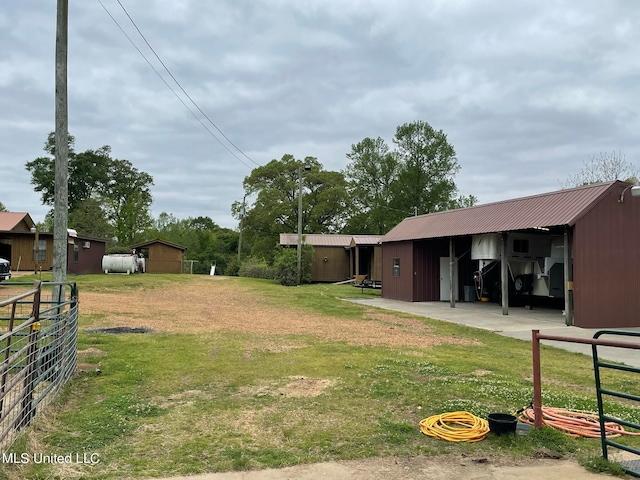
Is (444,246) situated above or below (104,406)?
above

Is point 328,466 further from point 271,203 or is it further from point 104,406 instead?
point 271,203

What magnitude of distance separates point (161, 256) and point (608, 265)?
102 feet

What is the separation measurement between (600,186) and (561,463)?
40.7ft

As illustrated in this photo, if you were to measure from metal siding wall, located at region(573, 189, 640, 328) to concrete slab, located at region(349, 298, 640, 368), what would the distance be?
0.58 meters

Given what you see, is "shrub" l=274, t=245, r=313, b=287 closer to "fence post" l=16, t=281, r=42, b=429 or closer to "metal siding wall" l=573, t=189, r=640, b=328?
"metal siding wall" l=573, t=189, r=640, b=328

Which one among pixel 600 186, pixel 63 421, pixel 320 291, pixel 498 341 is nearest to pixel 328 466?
pixel 63 421

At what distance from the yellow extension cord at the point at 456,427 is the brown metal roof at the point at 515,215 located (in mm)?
10398

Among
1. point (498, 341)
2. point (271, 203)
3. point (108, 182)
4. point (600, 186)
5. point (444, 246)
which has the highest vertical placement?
point (108, 182)

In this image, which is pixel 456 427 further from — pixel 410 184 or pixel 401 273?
pixel 410 184

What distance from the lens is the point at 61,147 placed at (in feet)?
23.4

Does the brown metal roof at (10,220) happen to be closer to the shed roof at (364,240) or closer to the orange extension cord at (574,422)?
the shed roof at (364,240)

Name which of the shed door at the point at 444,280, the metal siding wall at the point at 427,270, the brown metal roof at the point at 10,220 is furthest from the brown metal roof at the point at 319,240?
the brown metal roof at the point at 10,220

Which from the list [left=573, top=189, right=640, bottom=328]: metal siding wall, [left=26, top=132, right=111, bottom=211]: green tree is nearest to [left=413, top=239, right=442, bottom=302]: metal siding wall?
[left=573, top=189, right=640, bottom=328]: metal siding wall

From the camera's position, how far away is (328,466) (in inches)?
149
